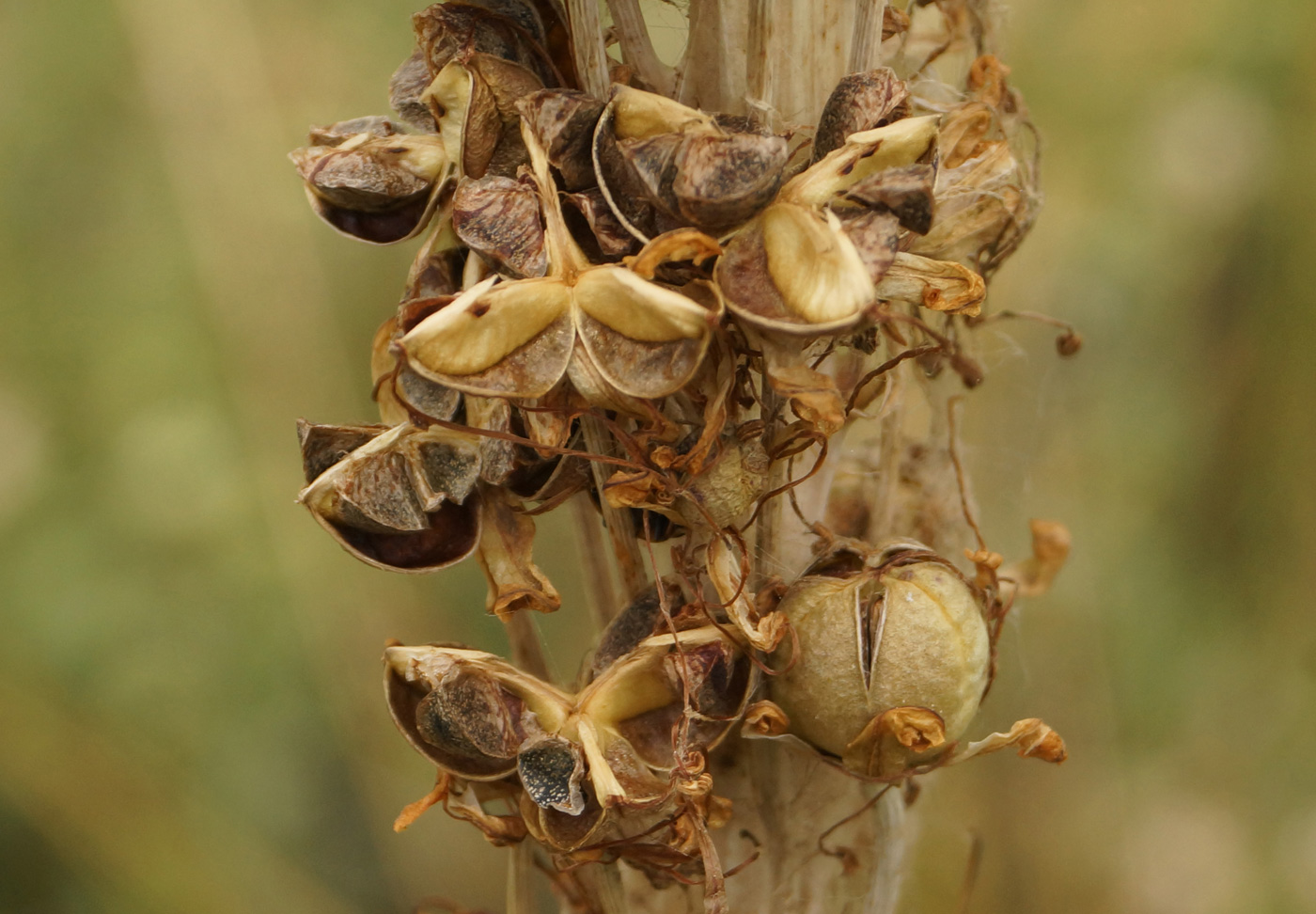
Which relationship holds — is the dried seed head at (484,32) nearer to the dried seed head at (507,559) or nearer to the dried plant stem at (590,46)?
the dried plant stem at (590,46)

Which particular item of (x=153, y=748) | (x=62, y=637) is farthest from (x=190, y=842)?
(x=62, y=637)

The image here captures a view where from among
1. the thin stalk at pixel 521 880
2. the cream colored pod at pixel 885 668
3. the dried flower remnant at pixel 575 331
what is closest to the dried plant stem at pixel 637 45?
the dried flower remnant at pixel 575 331

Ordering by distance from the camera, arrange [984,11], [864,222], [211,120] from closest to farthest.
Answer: [864,222], [984,11], [211,120]

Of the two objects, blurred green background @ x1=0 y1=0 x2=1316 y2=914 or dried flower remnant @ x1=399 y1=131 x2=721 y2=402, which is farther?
blurred green background @ x1=0 y1=0 x2=1316 y2=914

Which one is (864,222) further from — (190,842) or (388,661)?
(190,842)

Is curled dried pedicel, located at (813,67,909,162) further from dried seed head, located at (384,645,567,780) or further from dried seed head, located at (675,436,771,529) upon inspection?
dried seed head, located at (384,645,567,780)

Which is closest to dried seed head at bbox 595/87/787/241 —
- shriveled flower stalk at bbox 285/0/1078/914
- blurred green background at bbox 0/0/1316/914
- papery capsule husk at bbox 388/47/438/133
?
shriveled flower stalk at bbox 285/0/1078/914
